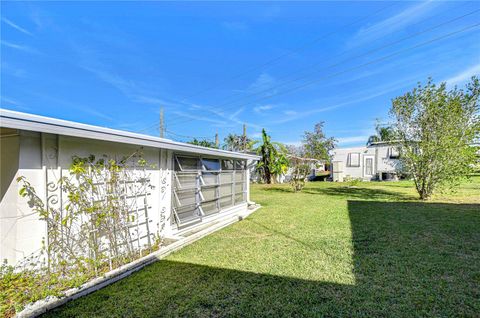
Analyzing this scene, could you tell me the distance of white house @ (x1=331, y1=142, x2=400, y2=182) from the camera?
Answer: 23.5 meters

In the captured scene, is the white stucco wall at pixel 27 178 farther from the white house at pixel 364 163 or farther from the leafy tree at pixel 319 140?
the leafy tree at pixel 319 140

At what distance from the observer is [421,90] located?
10.8 meters

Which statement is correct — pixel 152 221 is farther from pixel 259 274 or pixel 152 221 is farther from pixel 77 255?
pixel 259 274

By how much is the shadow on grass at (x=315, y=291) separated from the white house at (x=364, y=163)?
67.4 ft

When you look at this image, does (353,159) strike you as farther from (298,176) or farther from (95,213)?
(95,213)

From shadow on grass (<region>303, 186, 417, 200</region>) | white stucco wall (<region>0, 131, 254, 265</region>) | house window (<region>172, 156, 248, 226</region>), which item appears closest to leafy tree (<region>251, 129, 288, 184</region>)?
shadow on grass (<region>303, 186, 417, 200</region>)

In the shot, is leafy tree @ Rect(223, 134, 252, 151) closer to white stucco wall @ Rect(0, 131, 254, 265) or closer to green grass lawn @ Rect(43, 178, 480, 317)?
green grass lawn @ Rect(43, 178, 480, 317)

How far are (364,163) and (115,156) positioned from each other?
991 inches

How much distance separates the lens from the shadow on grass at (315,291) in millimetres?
2809

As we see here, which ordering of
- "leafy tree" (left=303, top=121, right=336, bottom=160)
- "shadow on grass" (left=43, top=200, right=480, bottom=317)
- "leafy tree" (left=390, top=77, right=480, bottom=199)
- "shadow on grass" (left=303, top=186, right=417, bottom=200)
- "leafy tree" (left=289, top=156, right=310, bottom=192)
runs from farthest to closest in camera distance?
"leafy tree" (left=303, top=121, right=336, bottom=160)
"leafy tree" (left=289, top=156, right=310, bottom=192)
"shadow on grass" (left=303, top=186, right=417, bottom=200)
"leafy tree" (left=390, top=77, right=480, bottom=199)
"shadow on grass" (left=43, top=200, right=480, bottom=317)

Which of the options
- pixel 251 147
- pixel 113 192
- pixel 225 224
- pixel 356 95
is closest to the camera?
pixel 113 192

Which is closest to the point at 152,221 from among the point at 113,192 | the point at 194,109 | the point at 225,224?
the point at 113,192

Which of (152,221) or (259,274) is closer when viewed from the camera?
(259,274)

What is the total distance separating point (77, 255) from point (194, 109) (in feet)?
76.2
